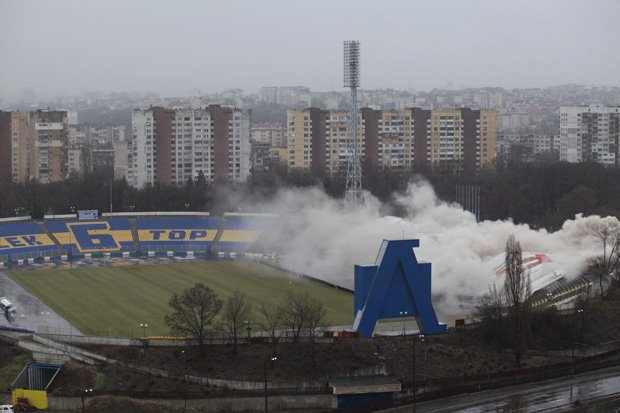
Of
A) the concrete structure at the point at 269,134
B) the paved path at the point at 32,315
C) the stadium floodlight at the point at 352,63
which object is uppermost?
the stadium floodlight at the point at 352,63

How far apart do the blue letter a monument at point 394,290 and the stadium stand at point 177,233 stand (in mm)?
15705

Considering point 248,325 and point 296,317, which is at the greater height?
point 296,317

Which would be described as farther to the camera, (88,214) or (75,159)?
(75,159)

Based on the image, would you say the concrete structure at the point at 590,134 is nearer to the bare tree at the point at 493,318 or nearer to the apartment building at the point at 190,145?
the apartment building at the point at 190,145

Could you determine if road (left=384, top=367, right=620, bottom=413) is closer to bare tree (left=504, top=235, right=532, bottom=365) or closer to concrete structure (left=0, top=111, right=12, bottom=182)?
bare tree (left=504, top=235, right=532, bottom=365)

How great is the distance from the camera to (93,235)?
37.6 m

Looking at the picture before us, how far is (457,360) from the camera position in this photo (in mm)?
20578

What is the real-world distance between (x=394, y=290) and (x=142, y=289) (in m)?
9.47

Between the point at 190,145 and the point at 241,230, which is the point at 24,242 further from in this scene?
the point at 190,145

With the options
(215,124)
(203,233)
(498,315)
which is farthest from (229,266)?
(215,124)

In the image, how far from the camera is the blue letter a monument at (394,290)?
70.6 feet

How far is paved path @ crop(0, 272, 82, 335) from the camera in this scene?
77.2 ft

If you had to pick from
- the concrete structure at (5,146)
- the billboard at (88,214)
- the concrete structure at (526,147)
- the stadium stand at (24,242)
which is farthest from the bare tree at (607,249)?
the concrete structure at (5,146)

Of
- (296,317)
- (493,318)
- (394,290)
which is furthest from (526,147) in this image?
(296,317)
